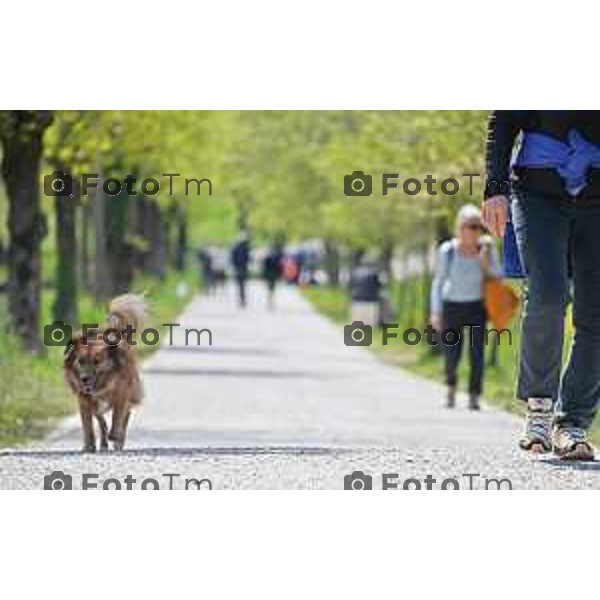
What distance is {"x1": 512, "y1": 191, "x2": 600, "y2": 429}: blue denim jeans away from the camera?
30.7ft

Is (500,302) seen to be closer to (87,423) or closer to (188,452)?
(87,423)

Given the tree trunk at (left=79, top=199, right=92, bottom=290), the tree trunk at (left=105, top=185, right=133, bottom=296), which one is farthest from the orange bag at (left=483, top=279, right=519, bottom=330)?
the tree trunk at (left=79, top=199, right=92, bottom=290)

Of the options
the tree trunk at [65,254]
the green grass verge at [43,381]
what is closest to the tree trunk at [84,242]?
the tree trunk at [65,254]

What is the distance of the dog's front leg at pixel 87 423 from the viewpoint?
1093cm

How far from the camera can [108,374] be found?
10922mm

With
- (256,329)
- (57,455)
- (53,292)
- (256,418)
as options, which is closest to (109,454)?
(57,455)

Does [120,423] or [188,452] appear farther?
[120,423]

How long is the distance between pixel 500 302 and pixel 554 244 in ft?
13.7

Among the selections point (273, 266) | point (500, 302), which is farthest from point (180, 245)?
point (500, 302)

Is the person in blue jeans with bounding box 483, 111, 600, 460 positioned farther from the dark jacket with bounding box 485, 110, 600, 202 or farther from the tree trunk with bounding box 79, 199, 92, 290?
the tree trunk with bounding box 79, 199, 92, 290

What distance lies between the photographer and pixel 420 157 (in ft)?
46.6

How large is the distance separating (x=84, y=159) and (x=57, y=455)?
7507 millimetres

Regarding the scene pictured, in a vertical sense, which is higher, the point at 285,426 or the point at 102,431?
the point at 102,431
